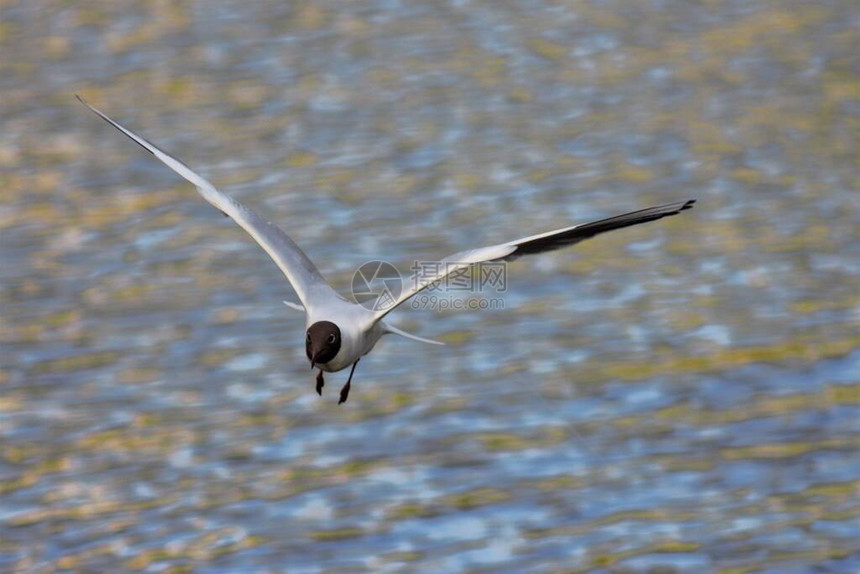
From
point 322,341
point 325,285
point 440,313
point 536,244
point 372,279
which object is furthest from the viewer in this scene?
point 372,279

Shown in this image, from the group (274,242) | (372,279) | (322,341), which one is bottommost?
(372,279)

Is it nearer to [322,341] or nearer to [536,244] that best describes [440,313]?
[322,341]

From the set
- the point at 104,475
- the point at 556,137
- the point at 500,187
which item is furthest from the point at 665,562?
the point at 556,137

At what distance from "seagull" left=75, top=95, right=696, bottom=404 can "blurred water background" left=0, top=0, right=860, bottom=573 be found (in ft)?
6.09

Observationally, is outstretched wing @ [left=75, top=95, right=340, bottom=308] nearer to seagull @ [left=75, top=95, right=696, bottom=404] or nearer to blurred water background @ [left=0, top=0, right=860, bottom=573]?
seagull @ [left=75, top=95, right=696, bottom=404]

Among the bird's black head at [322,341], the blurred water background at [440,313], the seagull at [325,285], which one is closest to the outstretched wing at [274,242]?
the seagull at [325,285]

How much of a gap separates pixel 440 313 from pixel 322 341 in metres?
5.08

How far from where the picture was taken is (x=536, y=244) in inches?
311

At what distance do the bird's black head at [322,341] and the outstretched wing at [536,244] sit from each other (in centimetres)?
54

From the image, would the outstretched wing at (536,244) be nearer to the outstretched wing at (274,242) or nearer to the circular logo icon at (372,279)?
the outstretched wing at (274,242)

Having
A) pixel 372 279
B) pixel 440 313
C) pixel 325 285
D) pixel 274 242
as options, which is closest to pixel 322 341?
pixel 325 285

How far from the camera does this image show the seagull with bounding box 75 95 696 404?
7641mm

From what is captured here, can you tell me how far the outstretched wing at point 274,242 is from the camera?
9.14 metres

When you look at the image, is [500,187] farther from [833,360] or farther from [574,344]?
[833,360]
